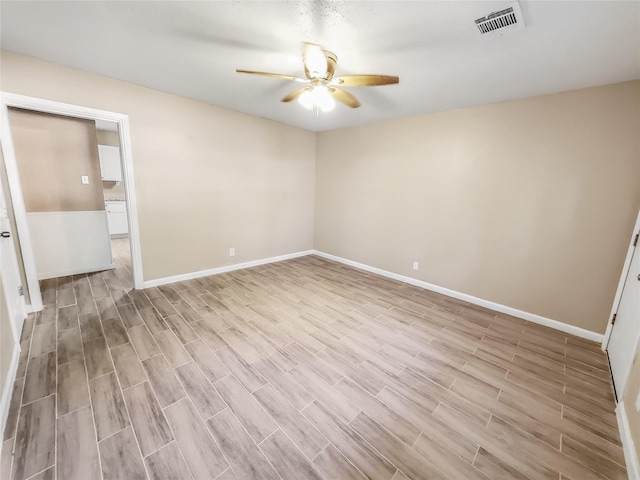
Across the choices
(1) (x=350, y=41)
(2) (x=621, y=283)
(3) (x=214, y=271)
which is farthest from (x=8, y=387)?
(2) (x=621, y=283)

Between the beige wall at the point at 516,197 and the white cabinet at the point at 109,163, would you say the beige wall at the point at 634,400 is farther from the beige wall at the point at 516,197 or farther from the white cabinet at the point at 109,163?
the white cabinet at the point at 109,163

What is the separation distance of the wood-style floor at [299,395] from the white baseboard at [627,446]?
1.5 inches

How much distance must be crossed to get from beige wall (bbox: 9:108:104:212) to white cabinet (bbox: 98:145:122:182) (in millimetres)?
2377

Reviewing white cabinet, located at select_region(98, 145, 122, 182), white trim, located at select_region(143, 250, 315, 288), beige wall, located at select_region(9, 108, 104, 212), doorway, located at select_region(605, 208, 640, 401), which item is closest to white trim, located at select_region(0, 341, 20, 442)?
white trim, located at select_region(143, 250, 315, 288)

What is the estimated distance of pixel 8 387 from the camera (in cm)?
158

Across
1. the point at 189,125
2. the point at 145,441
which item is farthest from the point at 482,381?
the point at 189,125

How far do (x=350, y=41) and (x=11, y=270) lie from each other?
3.66 metres

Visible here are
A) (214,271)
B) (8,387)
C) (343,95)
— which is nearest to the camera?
(8,387)

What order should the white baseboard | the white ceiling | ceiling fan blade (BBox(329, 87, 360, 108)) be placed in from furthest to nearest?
ceiling fan blade (BBox(329, 87, 360, 108)), the white ceiling, the white baseboard

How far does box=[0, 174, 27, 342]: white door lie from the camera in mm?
2117

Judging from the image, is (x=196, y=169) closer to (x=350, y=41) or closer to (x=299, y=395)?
(x=350, y=41)

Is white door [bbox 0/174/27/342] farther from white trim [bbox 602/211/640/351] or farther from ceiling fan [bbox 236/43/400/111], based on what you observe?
white trim [bbox 602/211/640/351]

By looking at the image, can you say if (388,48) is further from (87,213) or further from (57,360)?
(87,213)

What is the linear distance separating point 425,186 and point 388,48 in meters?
2.02
